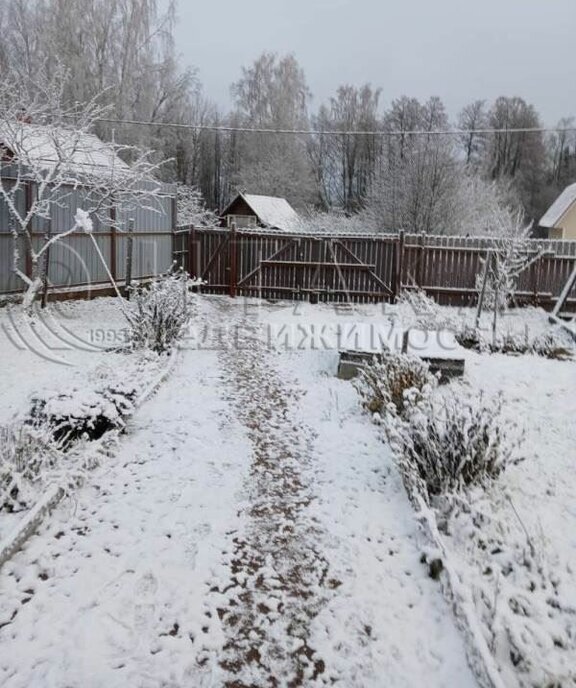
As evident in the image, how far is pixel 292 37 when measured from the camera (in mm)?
40719

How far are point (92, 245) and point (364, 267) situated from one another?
234 inches

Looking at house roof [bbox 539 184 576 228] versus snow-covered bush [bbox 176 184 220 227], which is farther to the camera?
snow-covered bush [bbox 176 184 220 227]

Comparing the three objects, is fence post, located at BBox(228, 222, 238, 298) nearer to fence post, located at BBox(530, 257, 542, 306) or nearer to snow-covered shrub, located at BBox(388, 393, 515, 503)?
fence post, located at BBox(530, 257, 542, 306)

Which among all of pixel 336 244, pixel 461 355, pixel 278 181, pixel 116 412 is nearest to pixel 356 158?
pixel 278 181

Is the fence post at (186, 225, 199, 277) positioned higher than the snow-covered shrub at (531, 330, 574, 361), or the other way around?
the fence post at (186, 225, 199, 277)

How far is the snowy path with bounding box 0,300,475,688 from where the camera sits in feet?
8.14

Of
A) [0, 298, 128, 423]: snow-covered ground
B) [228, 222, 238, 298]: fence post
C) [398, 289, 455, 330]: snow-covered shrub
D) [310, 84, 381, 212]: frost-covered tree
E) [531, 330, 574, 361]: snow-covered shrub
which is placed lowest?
[0, 298, 128, 423]: snow-covered ground

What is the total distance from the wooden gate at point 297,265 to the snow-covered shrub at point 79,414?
30.2 ft

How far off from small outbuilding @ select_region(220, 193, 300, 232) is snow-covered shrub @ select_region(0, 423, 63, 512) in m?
23.1

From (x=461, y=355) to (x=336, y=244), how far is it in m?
7.22

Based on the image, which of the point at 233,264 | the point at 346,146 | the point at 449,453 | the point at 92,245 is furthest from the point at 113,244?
the point at 346,146

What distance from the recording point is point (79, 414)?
443 centimetres

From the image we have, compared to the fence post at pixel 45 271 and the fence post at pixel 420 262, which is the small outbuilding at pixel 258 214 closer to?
the fence post at pixel 420 262

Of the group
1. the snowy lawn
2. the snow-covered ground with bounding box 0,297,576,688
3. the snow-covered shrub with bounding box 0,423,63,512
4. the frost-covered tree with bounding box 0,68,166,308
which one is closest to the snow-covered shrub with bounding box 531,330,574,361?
the snow-covered ground with bounding box 0,297,576,688
